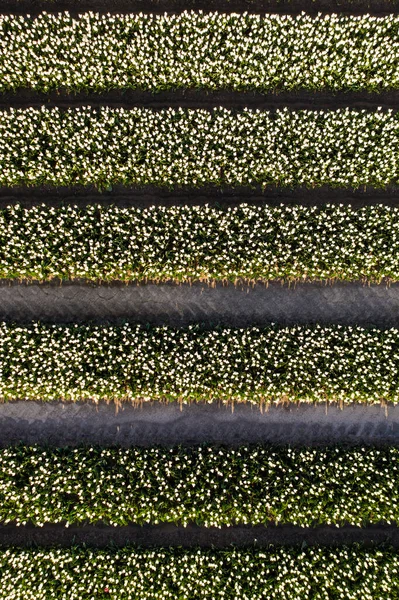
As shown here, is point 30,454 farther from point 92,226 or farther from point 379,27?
point 379,27

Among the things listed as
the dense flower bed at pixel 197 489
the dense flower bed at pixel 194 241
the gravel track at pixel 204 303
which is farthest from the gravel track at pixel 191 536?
the dense flower bed at pixel 194 241

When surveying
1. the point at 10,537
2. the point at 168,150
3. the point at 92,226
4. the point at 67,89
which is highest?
the point at 67,89

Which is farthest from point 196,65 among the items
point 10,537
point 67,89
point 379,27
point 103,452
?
point 10,537

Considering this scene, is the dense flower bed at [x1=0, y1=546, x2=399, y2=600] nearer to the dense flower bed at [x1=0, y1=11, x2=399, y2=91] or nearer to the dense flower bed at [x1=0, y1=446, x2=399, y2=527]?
the dense flower bed at [x1=0, y1=446, x2=399, y2=527]

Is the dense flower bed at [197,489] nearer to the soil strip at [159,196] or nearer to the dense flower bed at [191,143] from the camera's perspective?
the soil strip at [159,196]

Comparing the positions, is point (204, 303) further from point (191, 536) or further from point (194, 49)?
point (194, 49)

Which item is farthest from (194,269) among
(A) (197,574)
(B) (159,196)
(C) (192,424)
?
(A) (197,574)
